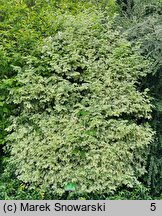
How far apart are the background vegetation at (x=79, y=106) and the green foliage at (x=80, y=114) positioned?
0.01 m

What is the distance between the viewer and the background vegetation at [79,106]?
4035 mm

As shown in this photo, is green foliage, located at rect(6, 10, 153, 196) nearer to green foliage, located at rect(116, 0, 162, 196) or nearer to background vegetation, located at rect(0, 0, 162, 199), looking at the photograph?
background vegetation, located at rect(0, 0, 162, 199)

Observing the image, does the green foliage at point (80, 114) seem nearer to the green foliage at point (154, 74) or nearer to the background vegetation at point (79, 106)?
the background vegetation at point (79, 106)

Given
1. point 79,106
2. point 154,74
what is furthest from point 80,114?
point 154,74

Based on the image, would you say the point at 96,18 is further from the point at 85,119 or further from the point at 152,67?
the point at 85,119

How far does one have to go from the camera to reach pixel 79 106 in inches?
165

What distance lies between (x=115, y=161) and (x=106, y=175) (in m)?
0.19

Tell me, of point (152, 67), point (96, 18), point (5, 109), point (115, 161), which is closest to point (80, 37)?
point (96, 18)

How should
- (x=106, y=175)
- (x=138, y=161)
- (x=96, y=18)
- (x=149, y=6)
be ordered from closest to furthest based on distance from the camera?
1. (x=106, y=175)
2. (x=138, y=161)
3. (x=96, y=18)
4. (x=149, y=6)

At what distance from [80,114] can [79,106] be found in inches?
3.9

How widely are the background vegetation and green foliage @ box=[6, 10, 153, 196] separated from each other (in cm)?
1

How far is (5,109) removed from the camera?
462 cm

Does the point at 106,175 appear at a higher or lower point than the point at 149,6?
lower

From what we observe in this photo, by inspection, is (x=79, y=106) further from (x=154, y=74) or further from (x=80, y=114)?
(x=154, y=74)
